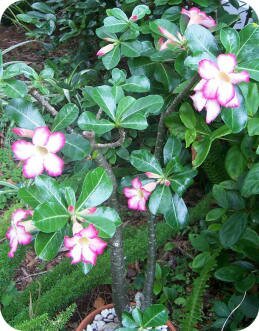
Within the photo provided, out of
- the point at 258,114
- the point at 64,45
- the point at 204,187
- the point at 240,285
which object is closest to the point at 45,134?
the point at 258,114

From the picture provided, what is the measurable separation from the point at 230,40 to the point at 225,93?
4.8 inches

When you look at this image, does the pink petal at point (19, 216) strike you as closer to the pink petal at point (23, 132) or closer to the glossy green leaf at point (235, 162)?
the pink petal at point (23, 132)

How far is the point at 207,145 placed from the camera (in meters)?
1.04

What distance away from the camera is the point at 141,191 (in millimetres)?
974

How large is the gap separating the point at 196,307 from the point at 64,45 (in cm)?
165

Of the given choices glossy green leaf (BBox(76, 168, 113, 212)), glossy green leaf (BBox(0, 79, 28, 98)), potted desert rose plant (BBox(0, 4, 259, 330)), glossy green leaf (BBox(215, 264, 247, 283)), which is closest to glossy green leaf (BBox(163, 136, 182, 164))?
potted desert rose plant (BBox(0, 4, 259, 330))

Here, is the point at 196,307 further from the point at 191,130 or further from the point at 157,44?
the point at 157,44

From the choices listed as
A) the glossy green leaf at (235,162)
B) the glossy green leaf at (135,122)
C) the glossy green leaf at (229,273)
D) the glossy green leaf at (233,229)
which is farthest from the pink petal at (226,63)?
the glossy green leaf at (229,273)

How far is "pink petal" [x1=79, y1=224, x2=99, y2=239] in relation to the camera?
772 mm

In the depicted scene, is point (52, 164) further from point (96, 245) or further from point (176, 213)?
point (176, 213)

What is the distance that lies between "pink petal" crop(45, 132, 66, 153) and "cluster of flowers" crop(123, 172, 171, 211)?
→ 21cm

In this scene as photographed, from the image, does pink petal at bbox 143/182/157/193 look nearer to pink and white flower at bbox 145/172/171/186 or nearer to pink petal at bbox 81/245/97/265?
pink and white flower at bbox 145/172/171/186

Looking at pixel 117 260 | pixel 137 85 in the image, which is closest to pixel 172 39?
pixel 137 85

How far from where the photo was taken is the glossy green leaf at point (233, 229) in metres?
1.30
